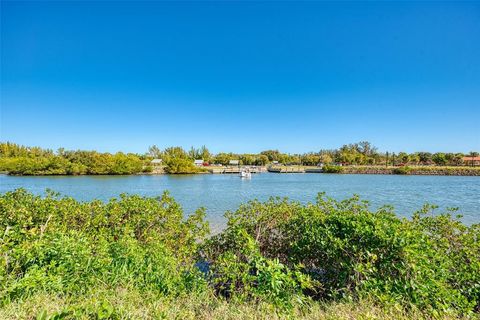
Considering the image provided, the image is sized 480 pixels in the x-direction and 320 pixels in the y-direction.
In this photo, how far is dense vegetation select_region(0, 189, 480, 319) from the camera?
7.89ft

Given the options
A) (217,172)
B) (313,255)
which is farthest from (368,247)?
(217,172)

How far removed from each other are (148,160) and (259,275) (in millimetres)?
70676

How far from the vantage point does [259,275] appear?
2586mm

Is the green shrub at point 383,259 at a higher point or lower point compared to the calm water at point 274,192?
higher

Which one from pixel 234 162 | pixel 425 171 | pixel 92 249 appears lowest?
pixel 425 171

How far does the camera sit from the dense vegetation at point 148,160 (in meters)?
48.0

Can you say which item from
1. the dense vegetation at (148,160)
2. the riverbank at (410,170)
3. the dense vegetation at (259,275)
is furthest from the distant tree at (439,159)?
the dense vegetation at (259,275)

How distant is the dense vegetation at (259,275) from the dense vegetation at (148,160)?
51.7 meters

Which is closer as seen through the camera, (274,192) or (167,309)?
(167,309)

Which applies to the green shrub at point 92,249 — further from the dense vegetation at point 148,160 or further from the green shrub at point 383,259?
the dense vegetation at point 148,160

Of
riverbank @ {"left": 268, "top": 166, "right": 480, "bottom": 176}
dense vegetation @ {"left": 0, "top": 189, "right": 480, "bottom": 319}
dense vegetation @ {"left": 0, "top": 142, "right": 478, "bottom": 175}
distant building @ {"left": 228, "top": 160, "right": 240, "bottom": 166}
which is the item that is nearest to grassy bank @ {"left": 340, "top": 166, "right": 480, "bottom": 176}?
riverbank @ {"left": 268, "top": 166, "right": 480, "bottom": 176}

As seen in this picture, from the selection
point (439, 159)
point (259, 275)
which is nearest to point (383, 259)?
point (259, 275)

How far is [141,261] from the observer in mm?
3184

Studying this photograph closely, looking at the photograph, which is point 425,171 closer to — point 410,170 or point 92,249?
point 410,170
